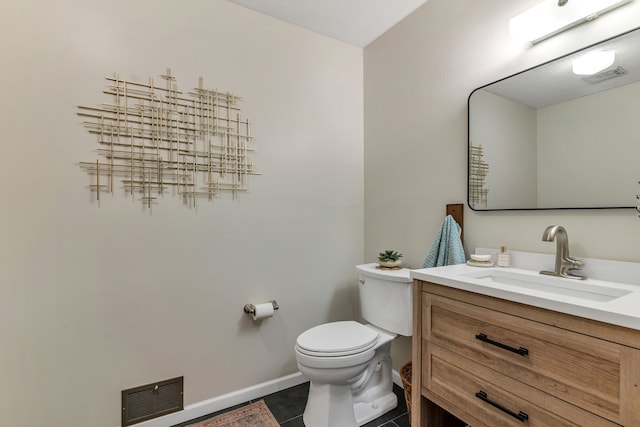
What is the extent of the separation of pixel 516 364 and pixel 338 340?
0.85 m

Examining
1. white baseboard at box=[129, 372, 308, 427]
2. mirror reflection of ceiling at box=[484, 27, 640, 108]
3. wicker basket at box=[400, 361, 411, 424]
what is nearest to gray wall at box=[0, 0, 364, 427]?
white baseboard at box=[129, 372, 308, 427]

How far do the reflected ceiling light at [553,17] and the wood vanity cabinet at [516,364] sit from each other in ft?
3.71

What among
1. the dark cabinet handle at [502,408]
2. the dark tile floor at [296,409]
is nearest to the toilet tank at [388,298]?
the dark tile floor at [296,409]

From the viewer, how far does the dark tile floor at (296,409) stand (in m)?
1.67

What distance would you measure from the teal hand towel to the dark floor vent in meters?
1.54

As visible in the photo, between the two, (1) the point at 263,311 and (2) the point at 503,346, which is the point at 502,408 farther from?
(1) the point at 263,311

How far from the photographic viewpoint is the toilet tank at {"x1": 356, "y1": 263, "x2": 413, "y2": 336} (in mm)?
1648

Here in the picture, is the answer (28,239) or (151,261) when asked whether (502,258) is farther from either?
(28,239)

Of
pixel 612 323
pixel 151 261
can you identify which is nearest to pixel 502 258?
pixel 612 323

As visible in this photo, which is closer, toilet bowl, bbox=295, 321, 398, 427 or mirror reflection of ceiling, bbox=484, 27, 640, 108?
mirror reflection of ceiling, bbox=484, 27, 640, 108

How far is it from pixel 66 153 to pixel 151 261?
65 cm

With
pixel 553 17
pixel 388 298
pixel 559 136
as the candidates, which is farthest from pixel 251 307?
pixel 553 17

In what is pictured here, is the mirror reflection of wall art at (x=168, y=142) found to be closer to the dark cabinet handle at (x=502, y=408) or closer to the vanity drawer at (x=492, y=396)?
the vanity drawer at (x=492, y=396)

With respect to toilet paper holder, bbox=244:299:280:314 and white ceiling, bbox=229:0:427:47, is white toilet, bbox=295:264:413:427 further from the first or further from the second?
white ceiling, bbox=229:0:427:47
